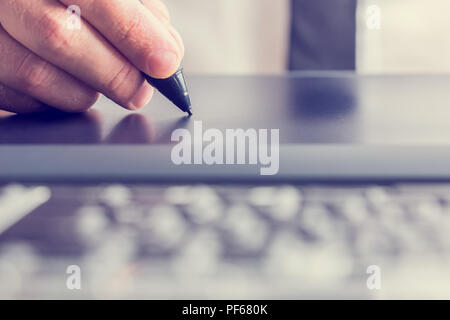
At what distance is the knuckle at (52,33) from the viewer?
339 mm

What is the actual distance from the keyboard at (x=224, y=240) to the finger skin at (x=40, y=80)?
139 millimetres

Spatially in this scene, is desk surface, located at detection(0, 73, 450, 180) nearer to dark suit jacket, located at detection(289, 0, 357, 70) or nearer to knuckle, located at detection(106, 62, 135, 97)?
knuckle, located at detection(106, 62, 135, 97)

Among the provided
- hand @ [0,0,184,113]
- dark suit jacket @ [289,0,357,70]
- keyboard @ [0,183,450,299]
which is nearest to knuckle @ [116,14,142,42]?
Result: hand @ [0,0,184,113]

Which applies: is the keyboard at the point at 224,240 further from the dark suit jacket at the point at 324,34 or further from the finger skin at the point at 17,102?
the dark suit jacket at the point at 324,34

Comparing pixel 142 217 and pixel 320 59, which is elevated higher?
pixel 320 59

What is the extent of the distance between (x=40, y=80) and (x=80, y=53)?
0.14ft

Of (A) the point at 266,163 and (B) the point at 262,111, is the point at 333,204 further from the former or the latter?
(B) the point at 262,111

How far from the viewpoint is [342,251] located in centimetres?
20

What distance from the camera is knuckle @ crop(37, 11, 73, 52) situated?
34 cm

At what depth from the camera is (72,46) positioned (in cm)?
34

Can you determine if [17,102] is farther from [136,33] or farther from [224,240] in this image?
[224,240]
